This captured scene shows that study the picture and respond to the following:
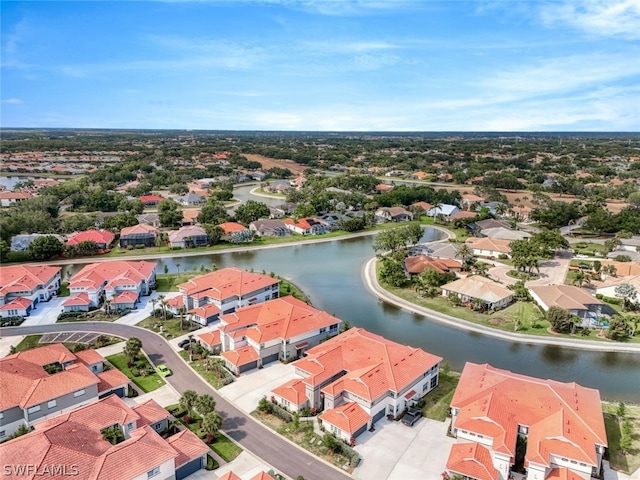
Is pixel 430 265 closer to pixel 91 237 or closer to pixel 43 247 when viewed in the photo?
pixel 91 237

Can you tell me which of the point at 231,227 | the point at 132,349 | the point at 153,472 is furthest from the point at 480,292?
the point at 231,227

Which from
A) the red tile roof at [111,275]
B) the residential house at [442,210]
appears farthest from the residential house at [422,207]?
the red tile roof at [111,275]

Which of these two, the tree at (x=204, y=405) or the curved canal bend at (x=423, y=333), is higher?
the tree at (x=204, y=405)

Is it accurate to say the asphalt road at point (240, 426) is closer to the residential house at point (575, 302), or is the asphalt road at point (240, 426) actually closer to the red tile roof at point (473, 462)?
the red tile roof at point (473, 462)

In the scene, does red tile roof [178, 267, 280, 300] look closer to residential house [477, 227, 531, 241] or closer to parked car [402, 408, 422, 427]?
parked car [402, 408, 422, 427]

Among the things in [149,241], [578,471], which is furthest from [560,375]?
[149,241]

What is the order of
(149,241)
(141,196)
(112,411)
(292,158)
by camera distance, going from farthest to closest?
(292,158) < (141,196) < (149,241) < (112,411)

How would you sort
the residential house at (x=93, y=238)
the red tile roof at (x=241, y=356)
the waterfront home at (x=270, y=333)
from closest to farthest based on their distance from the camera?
1. the red tile roof at (x=241, y=356)
2. the waterfront home at (x=270, y=333)
3. the residential house at (x=93, y=238)

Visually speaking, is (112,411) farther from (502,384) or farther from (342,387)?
(502,384)
